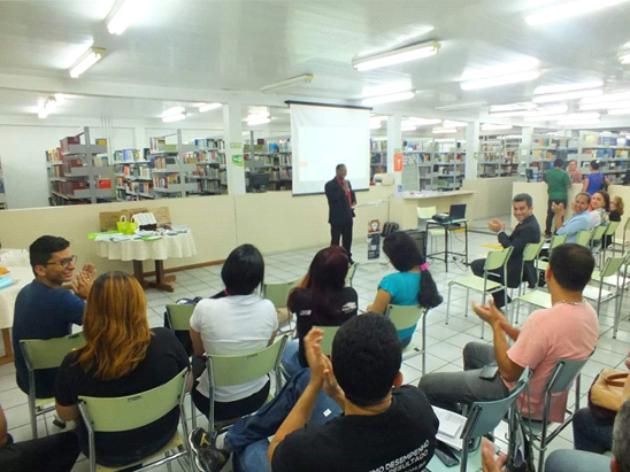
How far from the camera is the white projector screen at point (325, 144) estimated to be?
7.13 m

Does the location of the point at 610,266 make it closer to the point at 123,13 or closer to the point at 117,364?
the point at 117,364

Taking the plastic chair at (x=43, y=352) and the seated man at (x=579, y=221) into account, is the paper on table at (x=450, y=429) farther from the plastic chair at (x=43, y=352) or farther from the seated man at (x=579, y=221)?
the seated man at (x=579, y=221)

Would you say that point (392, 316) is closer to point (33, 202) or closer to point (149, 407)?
point (149, 407)

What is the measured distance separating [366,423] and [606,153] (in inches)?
491

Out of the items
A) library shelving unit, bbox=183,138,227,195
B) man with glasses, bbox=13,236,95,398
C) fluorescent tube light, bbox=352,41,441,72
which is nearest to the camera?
man with glasses, bbox=13,236,95,398

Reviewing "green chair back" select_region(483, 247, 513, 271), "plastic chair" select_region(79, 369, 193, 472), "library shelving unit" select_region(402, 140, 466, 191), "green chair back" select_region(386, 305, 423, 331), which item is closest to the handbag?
"green chair back" select_region(386, 305, 423, 331)

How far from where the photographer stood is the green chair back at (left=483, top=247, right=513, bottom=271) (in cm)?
349

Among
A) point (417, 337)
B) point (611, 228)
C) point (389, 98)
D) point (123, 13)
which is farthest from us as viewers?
point (389, 98)

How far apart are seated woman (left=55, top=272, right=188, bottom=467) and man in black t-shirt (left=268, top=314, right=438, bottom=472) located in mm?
696

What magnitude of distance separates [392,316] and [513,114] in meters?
11.1

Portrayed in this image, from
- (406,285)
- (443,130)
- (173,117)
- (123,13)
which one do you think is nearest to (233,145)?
(123,13)

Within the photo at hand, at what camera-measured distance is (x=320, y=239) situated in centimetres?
764

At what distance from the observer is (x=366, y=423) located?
39.2 inches

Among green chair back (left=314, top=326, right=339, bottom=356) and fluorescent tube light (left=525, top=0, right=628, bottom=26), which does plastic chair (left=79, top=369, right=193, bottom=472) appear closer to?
green chair back (left=314, top=326, right=339, bottom=356)
